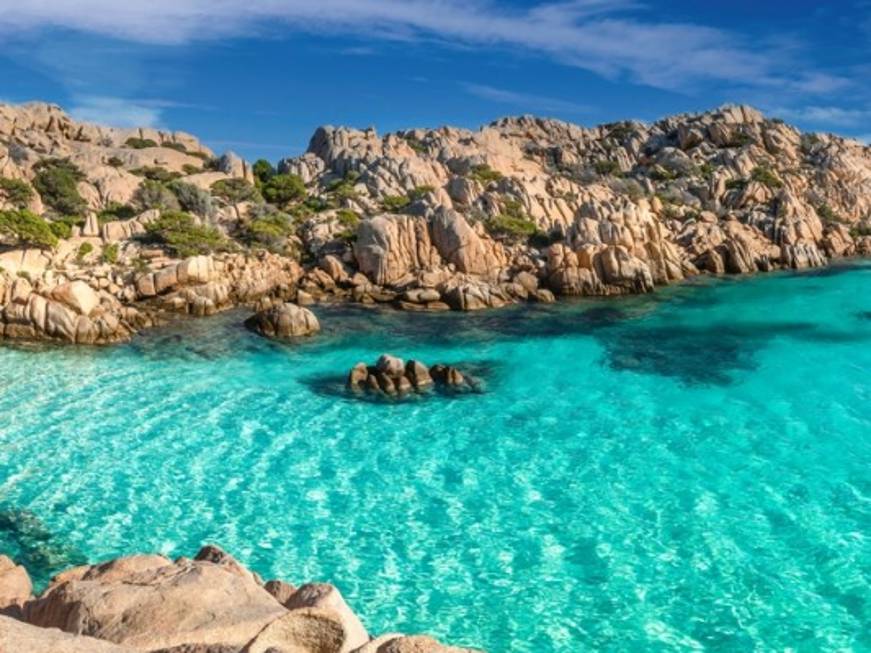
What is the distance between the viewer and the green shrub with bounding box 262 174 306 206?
8706 cm

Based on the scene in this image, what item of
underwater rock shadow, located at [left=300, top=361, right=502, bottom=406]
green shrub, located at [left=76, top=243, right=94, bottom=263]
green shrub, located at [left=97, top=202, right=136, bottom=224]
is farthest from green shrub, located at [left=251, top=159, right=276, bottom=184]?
underwater rock shadow, located at [left=300, top=361, right=502, bottom=406]

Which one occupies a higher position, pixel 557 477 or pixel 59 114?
pixel 59 114

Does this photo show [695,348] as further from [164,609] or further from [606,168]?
[606,168]

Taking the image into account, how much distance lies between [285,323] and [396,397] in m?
15.1

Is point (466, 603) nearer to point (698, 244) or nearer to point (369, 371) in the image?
point (369, 371)

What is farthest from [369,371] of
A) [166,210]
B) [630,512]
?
[166,210]

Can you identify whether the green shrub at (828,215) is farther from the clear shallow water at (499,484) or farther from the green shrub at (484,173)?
the clear shallow water at (499,484)

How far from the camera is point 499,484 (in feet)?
71.9

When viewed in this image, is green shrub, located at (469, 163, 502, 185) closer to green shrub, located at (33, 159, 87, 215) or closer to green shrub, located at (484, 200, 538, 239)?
green shrub, located at (484, 200, 538, 239)

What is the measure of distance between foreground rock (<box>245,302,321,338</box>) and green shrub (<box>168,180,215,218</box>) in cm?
2901

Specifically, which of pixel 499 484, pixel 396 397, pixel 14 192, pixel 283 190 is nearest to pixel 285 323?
pixel 396 397

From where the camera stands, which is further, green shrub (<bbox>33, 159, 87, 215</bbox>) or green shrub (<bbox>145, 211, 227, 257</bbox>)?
green shrub (<bbox>33, 159, 87, 215</bbox>)

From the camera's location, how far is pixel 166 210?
63.9 meters

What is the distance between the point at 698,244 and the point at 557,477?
6724cm
